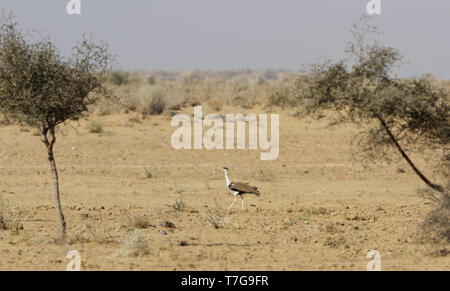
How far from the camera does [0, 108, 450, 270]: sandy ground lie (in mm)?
11727

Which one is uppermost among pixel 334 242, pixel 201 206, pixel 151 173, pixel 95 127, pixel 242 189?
pixel 242 189

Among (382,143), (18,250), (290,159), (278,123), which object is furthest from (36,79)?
(278,123)

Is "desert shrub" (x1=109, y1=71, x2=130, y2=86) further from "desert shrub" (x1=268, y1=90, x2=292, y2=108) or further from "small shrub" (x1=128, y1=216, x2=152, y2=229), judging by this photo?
"small shrub" (x1=128, y1=216, x2=152, y2=229)

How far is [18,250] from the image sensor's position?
1233cm

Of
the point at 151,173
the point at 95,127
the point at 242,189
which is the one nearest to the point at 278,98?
the point at 95,127

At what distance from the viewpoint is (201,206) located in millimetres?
18109

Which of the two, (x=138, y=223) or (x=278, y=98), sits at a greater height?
(x=278, y=98)

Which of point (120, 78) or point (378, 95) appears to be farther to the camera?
point (120, 78)

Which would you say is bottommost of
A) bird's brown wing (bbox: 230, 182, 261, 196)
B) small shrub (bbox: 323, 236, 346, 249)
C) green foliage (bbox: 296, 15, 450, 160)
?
small shrub (bbox: 323, 236, 346, 249)

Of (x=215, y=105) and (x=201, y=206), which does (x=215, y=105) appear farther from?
(x=201, y=206)

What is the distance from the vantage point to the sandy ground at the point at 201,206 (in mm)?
11727

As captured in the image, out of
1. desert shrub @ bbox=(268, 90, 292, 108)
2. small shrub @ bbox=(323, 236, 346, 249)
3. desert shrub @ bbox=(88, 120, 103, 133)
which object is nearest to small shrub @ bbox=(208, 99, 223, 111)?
desert shrub @ bbox=(268, 90, 292, 108)

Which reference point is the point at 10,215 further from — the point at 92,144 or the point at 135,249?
the point at 92,144

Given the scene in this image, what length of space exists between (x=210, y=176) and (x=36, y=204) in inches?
284
